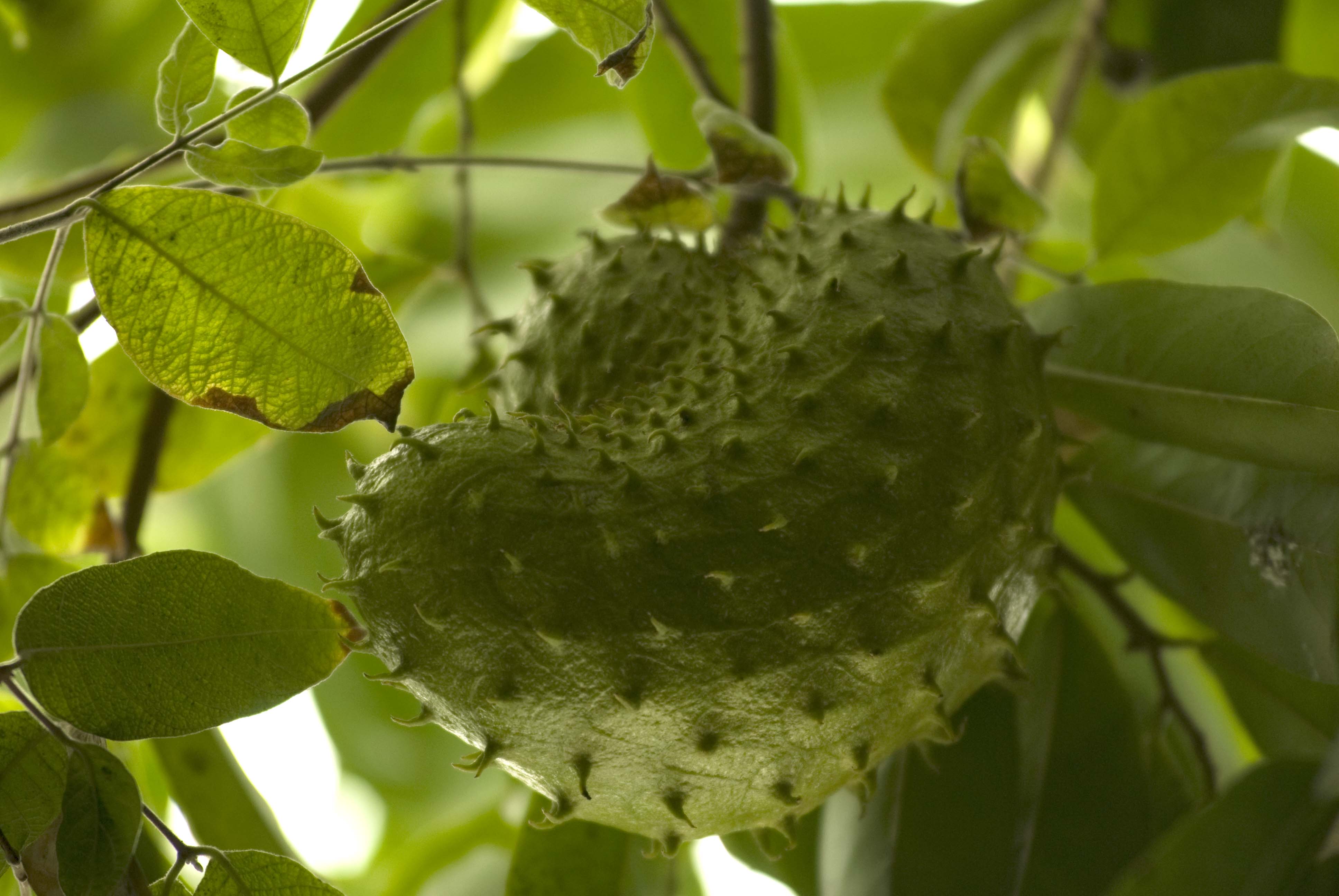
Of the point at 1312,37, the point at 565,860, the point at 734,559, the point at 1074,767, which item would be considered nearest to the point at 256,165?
the point at 734,559

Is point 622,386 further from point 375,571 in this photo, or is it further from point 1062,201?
point 1062,201

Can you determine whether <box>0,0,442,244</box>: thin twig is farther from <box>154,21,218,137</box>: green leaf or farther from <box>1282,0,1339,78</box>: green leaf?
<box>1282,0,1339,78</box>: green leaf

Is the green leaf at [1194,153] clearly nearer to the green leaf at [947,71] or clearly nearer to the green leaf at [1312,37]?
the green leaf at [947,71]

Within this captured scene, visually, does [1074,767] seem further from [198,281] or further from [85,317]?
[85,317]

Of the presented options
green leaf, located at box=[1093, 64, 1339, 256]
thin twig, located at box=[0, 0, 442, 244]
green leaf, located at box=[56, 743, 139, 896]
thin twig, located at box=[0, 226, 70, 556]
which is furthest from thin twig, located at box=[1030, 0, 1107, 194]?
green leaf, located at box=[56, 743, 139, 896]

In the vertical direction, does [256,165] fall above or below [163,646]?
above

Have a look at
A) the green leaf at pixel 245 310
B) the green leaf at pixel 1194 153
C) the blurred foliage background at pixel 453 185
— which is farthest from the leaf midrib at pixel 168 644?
the green leaf at pixel 1194 153
